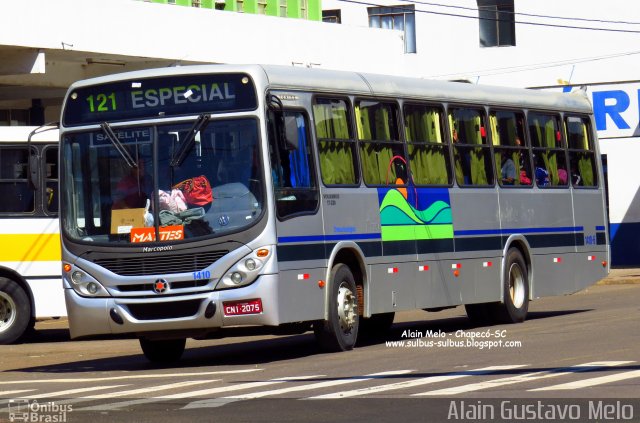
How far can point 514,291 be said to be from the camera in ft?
67.8

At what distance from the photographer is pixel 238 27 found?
32.9 meters

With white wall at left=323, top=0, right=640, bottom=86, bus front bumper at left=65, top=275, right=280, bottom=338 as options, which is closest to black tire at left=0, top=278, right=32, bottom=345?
bus front bumper at left=65, top=275, right=280, bottom=338

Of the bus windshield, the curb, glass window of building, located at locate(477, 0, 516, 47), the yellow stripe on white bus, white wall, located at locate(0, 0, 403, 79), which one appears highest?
glass window of building, located at locate(477, 0, 516, 47)

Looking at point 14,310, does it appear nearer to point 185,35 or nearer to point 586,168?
point 586,168

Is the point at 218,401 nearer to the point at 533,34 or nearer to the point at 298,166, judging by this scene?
the point at 298,166

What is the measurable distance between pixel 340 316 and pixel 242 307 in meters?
1.74

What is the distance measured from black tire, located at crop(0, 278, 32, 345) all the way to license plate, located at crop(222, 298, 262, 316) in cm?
744

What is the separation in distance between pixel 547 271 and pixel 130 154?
784cm

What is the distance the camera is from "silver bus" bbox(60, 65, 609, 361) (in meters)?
15.2

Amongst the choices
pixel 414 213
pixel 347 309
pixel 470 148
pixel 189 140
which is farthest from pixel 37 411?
pixel 470 148

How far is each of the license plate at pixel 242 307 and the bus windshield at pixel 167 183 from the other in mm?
738

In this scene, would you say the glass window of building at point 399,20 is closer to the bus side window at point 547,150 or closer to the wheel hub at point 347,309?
the bus side window at point 547,150

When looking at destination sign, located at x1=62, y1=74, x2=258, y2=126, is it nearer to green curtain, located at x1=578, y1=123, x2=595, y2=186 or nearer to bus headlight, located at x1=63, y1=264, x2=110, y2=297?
bus headlight, located at x1=63, y1=264, x2=110, y2=297

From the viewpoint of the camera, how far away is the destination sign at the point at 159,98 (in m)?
15.5
